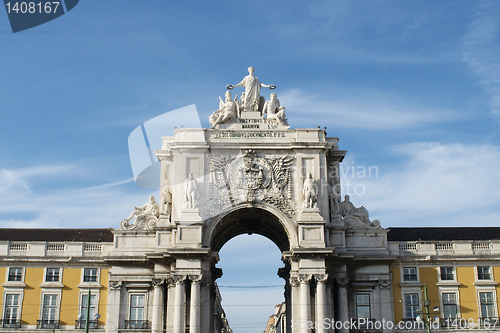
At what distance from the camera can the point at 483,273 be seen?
46.9m

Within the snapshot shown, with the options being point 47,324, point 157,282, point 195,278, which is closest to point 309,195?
point 195,278

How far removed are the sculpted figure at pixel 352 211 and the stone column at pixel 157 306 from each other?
A: 14.4 meters

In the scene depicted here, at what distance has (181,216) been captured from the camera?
45188 millimetres

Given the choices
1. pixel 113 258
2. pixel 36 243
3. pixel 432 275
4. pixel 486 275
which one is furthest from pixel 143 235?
pixel 486 275

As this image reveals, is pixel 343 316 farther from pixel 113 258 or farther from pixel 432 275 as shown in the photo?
pixel 113 258

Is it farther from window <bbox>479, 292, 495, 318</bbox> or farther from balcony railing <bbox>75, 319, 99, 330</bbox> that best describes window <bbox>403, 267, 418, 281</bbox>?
balcony railing <bbox>75, 319, 99, 330</bbox>

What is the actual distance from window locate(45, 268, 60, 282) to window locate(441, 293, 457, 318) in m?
28.3

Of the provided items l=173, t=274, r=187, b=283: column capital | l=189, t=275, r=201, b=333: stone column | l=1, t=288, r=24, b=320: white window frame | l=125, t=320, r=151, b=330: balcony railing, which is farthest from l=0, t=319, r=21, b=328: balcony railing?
l=189, t=275, r=201, b=333: stone column

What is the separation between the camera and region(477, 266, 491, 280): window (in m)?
46.8

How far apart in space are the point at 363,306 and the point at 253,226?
10782mm

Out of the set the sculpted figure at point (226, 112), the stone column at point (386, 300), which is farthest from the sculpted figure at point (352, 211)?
the sculpted figure at point (226, 112)

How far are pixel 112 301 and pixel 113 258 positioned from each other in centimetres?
305

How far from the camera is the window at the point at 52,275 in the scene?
4691 centimetres

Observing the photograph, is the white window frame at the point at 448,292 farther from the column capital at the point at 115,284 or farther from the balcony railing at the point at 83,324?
the balcony railing at the point at 83,324
